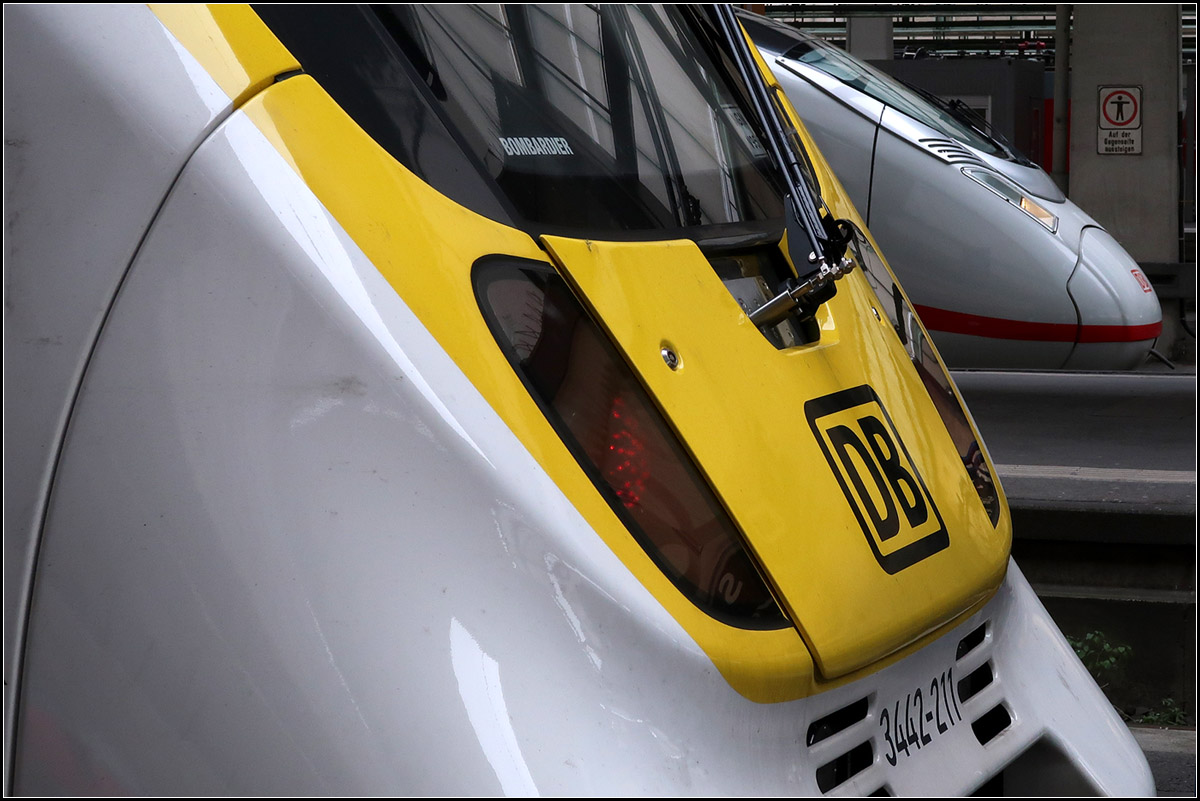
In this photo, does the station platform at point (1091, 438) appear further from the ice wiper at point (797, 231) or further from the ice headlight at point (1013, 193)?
the ice wiper at point (797, 231)

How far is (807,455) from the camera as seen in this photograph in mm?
1517

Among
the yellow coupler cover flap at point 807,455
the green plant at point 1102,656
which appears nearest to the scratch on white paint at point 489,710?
the yellow coupler cover flap at point 807,455

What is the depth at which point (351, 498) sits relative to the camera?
125cm

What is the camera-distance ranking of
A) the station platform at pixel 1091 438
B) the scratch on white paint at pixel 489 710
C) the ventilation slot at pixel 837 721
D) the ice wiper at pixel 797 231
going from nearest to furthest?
1. the scratch on white paint at pixel 489 710
2. the ventilation slot at pixel 837 721
3. the ice wiper at pixel 797 231
4. the station platform at pixel 1091 438

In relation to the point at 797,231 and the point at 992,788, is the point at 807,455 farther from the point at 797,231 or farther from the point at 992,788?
the point at 992,788

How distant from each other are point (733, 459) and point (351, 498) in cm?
45

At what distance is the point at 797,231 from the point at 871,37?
1012 inches

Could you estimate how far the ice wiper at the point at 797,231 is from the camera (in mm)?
1628

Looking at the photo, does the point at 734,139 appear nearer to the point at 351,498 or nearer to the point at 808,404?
the point at 808,404

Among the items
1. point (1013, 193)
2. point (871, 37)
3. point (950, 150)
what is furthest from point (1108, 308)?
point (871, 37)

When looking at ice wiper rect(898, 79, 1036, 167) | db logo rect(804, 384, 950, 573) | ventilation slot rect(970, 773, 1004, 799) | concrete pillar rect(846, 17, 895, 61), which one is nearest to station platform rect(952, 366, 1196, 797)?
ventilation slot rect(970, 773, 1004, 799)

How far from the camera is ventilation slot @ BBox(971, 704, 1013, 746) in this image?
173cm

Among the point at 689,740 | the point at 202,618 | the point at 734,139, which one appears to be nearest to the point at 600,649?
the point at 689,740

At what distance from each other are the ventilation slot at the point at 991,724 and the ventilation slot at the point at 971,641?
9 cm
